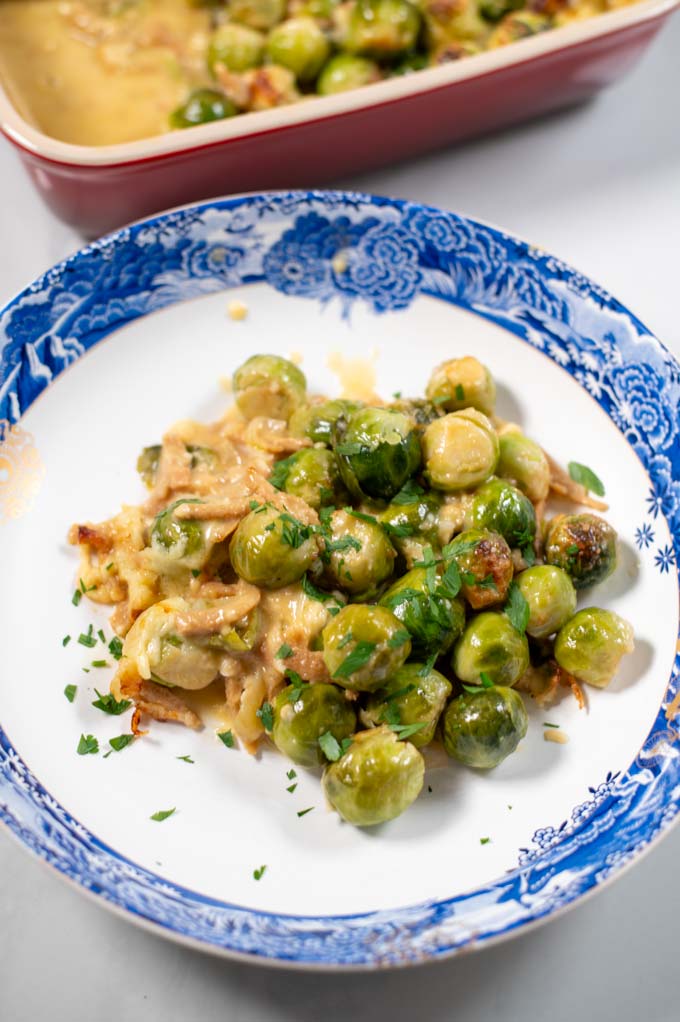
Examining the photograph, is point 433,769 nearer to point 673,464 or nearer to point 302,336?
point 673,464

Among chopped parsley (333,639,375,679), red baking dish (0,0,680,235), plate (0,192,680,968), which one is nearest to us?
plate (0,192,680,968)

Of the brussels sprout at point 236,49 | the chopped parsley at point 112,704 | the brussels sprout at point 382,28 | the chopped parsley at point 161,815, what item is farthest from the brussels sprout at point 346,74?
the chopped parsley at point 161,815

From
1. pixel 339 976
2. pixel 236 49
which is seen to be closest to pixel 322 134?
pixel 236 49

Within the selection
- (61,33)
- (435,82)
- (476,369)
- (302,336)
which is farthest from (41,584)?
(61,33)

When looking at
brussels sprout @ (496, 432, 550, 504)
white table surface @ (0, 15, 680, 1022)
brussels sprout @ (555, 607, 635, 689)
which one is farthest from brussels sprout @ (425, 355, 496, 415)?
white table surface @ (0, 15, 680, 1022)

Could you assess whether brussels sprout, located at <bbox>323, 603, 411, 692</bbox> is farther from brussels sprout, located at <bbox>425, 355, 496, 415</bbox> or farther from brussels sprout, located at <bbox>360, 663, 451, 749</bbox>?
brussels sprout, located at <bbox>425, 355, 496, 415</bbox>

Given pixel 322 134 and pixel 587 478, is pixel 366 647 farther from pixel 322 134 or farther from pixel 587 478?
pixel 322 134
